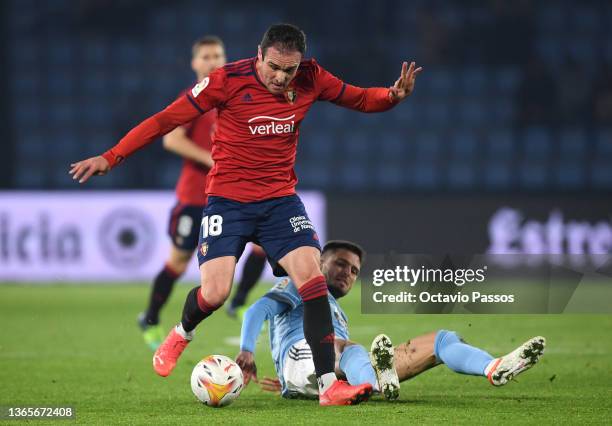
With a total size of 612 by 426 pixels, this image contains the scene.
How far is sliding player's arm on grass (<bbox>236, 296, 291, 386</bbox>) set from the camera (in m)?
5.02

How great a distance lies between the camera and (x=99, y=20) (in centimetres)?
1644

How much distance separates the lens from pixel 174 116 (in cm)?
506

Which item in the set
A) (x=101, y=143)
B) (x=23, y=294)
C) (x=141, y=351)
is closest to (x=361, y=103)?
(x=141, y=351)

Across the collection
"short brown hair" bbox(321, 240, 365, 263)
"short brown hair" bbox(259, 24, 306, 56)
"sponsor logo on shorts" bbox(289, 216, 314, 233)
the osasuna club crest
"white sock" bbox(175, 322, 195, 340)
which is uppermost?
"short brown hair" bbox(259, 24, 306, 56)

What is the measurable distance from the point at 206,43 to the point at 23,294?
460 cm

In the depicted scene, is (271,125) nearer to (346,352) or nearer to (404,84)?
(404,84)

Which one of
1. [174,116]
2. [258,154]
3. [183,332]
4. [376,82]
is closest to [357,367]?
[183,332]

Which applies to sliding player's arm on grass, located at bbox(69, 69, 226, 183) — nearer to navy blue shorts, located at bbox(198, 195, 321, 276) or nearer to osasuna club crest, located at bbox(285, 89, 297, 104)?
osasuna club crest, located at bbox(285, 89, 297, 104)

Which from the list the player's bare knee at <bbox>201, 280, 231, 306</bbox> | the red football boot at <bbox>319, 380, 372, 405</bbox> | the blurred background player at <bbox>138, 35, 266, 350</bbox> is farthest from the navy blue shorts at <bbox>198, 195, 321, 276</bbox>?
the blurred background player at <bbox>138, 35, 266, 350</bbox>

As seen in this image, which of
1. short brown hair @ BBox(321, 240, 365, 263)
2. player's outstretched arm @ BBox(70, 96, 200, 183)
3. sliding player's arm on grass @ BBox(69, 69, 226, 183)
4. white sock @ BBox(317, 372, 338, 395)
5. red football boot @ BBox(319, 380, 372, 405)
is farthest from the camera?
short brown hair @ BBox(321, 240, 365, 263)

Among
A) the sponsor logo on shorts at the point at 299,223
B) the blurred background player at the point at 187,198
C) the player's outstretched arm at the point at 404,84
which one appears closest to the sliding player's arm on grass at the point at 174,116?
the sponsor logo on shorts at the point at 299,223

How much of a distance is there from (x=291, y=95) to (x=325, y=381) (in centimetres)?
130

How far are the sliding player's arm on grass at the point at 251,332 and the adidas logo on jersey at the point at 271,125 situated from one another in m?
0.76

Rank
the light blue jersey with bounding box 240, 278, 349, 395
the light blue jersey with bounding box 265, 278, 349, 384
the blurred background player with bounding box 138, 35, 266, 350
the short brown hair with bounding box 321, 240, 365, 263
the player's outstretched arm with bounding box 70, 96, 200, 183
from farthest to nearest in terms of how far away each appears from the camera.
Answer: the blurred background player with bounding box 138, 35, 266, 350, the short brown hair with bounding box 321, 240, 365, 263, the light blue jersey with bounding box 265, 278, 349, 384, the light blue jersey with bounding box 240, 278, 349, 395, the player's outstretched arm with bounding box 70, 96, 200, 183
